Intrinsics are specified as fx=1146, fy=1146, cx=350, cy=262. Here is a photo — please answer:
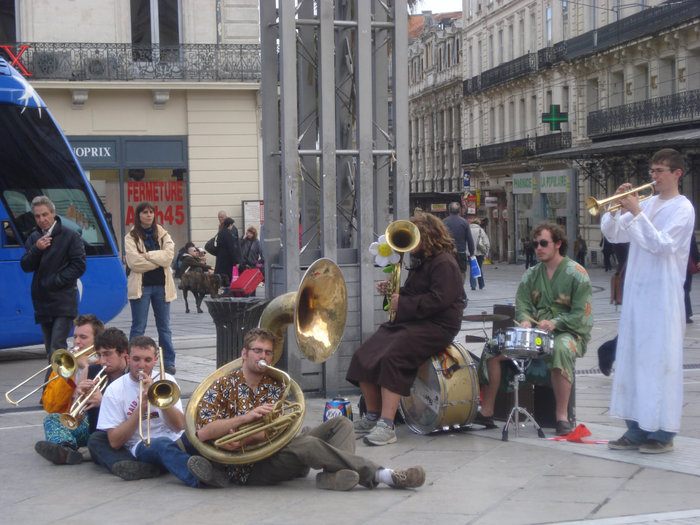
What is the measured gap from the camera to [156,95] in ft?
98.1

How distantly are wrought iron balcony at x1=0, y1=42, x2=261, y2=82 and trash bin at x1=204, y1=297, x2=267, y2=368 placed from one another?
20523 millimetres

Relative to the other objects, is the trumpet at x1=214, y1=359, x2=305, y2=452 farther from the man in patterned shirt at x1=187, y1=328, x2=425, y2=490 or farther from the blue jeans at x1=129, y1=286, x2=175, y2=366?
the blue jeans at x1=129, y1=286, x2=175, y2=366

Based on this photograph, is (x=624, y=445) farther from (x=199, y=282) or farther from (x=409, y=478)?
(x=199, y=282)

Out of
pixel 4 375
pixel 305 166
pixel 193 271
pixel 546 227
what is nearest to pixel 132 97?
pixel 193 271

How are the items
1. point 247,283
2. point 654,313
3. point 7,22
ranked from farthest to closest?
point 7,22, point 247,283, point 654,313

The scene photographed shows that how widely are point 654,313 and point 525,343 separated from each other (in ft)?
2.79

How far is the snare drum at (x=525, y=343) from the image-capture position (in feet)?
24.9

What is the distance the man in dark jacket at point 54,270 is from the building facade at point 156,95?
19909mm

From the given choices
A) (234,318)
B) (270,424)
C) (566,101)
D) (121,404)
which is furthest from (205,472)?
(566,101)

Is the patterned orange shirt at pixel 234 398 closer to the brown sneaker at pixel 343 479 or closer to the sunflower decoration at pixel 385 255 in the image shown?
the brown sneaker at pixel 343 479

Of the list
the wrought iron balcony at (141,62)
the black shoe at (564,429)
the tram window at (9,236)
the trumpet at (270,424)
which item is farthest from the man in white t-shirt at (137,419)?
the wrought iron balcony at (141,62)

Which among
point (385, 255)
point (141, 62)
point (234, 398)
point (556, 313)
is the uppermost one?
point (141, 62)

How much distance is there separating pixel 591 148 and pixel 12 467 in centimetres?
3333

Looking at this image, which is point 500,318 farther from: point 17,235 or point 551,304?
point 17,235
